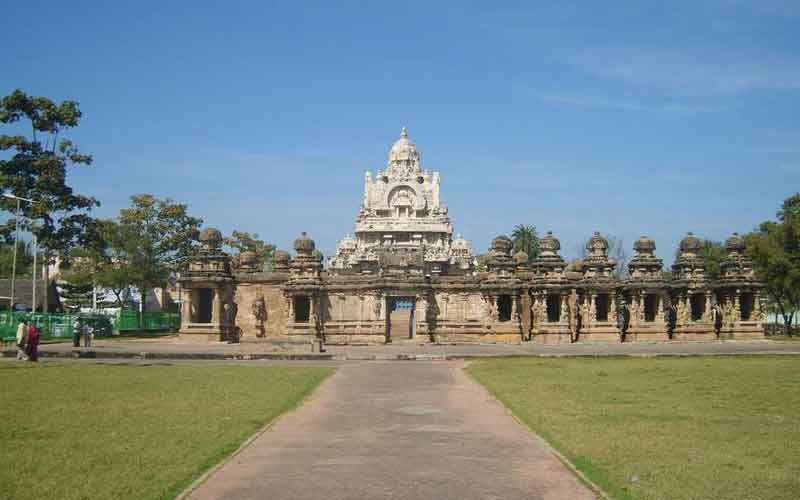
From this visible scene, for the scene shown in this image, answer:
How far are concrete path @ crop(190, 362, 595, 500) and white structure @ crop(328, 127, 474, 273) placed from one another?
60.2 m

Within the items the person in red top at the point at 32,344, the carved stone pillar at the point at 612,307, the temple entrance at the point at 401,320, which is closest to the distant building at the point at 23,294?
the temple entrance at the point at 401,320

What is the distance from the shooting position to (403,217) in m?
90.1

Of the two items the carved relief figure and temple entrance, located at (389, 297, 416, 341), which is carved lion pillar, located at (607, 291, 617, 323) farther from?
the carved relief figure

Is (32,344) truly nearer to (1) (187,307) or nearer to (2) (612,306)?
(1) (187,307)

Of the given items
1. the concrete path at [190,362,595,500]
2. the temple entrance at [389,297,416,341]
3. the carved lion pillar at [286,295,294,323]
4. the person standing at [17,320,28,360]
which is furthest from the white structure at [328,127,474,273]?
the concrete path at [190,362,595,500]

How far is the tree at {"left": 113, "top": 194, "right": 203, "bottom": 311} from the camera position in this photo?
220ft

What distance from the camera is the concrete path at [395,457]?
11.1 meters

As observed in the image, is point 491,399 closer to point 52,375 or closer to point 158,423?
point 158,423

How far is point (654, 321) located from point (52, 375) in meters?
38.9

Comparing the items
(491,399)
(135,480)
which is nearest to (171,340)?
(491,399)

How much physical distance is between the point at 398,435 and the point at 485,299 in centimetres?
3548

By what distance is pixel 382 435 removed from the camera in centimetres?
1573

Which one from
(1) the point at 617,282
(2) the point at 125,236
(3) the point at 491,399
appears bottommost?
(3) the point at 491,399

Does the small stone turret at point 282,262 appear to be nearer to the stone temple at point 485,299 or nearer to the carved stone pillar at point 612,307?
the stone temple at point 485,299
